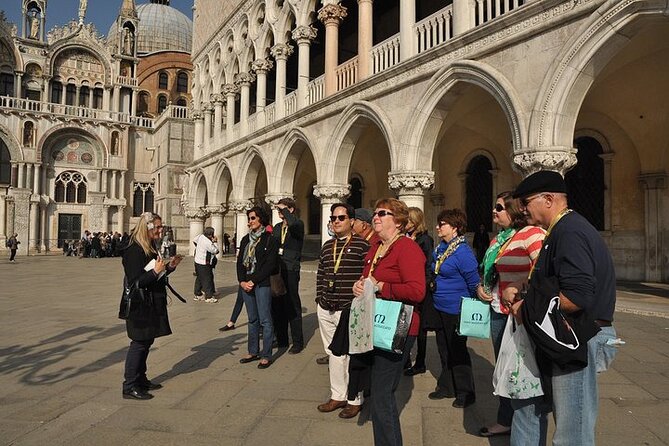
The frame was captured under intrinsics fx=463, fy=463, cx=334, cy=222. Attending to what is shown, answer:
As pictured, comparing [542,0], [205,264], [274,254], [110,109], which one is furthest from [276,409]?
[110,109]

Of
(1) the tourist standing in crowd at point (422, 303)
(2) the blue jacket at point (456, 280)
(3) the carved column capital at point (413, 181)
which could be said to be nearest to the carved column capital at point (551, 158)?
(3) the carved column capital at point (413, 181)

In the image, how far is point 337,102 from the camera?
13.6 meters

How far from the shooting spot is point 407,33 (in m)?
11.3

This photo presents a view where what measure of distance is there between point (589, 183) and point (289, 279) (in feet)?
30.7

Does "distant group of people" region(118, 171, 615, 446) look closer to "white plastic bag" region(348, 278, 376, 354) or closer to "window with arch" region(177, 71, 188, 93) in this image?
"white plastic bag" region(348, 278, 376, 354)

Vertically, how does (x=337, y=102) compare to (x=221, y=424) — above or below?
above

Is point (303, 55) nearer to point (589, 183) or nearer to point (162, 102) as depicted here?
point (589, 183)

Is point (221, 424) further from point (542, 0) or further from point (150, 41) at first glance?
point (150, 41)

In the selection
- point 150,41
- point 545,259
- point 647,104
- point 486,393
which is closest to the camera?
point 545,259

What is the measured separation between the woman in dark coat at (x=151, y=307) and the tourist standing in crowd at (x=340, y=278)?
54.9 inches

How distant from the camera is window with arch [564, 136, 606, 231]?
38.3 feet

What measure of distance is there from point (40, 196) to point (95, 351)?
31.9 metres

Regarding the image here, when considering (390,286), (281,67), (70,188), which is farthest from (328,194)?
(70,188)

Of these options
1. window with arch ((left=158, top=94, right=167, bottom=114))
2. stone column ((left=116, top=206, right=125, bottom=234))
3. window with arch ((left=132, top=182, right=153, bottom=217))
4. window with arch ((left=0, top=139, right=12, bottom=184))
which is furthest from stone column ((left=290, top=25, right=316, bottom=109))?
window with arch ((left=158, top=94, right=167, bottom=114))
